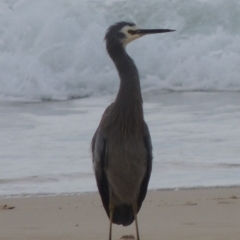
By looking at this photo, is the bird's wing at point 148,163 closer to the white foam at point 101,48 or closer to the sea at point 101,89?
the sea at point 101,89

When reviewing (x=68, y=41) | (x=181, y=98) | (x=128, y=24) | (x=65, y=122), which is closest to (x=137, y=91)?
(x=128, y=24)

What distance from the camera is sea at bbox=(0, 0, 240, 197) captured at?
23.7 feet

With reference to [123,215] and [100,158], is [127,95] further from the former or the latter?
[123,215]

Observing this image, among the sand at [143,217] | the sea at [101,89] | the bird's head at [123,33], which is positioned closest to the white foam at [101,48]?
the sea at [101,89]

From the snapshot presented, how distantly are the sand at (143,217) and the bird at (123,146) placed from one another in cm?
22

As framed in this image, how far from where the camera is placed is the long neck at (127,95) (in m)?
5.39

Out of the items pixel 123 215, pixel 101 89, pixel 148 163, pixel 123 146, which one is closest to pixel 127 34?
pixel 123 146

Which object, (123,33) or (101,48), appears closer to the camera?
(123,33)

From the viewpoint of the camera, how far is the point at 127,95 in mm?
5445

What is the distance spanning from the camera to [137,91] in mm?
5414

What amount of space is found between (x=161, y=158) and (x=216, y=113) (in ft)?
8.24

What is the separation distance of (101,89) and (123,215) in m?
7.74

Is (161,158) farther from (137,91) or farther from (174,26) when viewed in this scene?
(174,26)

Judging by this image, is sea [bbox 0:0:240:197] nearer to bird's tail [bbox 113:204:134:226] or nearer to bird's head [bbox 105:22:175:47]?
bird's tail [bbox 113:204:134:226]
